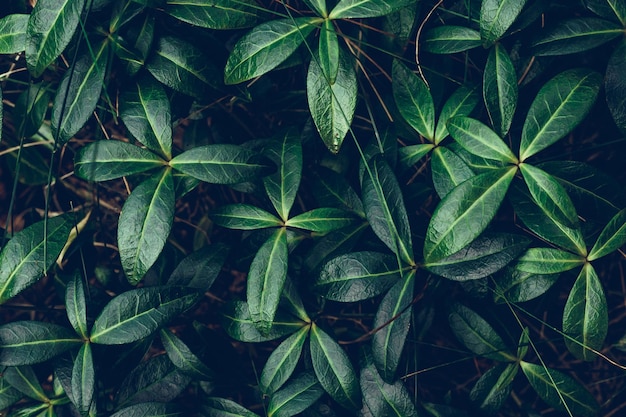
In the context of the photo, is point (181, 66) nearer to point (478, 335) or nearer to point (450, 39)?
point (450, 39)

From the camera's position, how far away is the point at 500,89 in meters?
0.98

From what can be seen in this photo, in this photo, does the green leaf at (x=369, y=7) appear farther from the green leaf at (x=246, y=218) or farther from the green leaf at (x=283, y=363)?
the green leaf at (x=283, y=363)

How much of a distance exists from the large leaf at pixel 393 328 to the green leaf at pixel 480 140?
24cm

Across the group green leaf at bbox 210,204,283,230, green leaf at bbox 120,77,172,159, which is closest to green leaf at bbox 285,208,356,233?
green leaf at bbox 210,204,283,230

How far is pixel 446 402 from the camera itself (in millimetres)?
1175

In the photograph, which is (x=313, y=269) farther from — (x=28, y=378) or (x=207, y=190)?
(x=28, y=378)

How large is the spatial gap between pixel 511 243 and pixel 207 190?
0.69m

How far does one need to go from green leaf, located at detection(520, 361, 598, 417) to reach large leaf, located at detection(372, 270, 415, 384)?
0.96ft

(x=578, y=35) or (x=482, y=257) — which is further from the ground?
(x=578, y=35)

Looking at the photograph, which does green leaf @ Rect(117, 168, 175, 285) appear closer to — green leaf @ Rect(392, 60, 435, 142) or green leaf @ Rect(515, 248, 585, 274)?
green leaf @ Rect(392, 60, 435, 142)

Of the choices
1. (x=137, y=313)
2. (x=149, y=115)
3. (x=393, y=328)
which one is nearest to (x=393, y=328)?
(x=393, y=328)

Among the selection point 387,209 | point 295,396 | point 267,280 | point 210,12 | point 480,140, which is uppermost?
point 210,12

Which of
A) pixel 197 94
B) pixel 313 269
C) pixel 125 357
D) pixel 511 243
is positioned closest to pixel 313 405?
pixel 313 269

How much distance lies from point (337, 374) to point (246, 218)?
0.32 m
